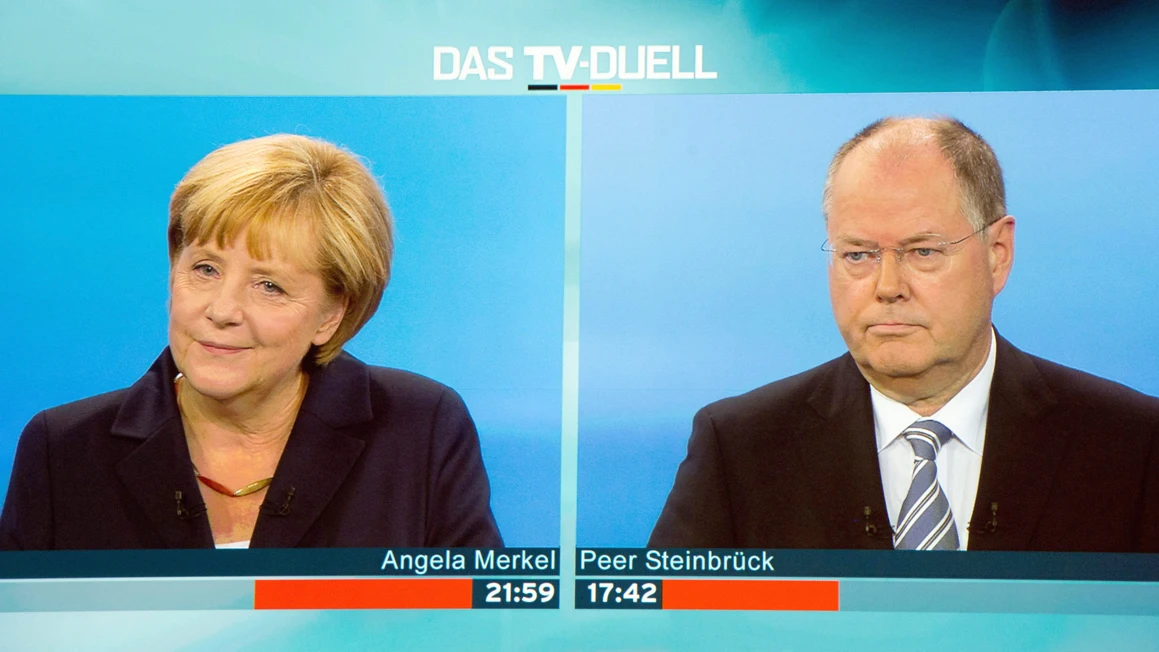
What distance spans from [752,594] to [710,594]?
3.8 inches

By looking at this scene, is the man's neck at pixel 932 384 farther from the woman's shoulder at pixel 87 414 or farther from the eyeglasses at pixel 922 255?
the woman's shoulder at pixel 87 414

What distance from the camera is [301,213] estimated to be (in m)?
2.56

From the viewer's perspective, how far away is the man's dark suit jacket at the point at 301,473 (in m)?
2.60

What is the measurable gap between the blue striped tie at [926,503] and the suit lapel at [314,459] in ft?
4.12

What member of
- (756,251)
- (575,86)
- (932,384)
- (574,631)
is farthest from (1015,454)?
(575,86)

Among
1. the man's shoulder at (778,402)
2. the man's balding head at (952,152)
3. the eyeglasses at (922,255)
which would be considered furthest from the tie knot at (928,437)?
the man's balding head at (952,152)

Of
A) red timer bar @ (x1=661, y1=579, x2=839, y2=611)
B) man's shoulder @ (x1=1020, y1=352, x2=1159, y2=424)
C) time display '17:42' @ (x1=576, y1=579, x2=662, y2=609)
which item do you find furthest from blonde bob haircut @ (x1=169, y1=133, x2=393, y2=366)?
man's shoulder @ (x1=1020, y1=352, x2=1159, y2=424)

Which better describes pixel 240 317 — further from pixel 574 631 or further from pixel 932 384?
pixel 932 384

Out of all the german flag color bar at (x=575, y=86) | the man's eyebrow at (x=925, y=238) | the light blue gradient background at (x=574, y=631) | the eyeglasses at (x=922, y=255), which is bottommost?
the light blue gradient background at (x=574, y=631)

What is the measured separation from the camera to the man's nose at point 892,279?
2531 mm

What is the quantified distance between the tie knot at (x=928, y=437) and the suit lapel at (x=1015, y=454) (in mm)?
97

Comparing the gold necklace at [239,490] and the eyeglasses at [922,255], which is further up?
the eyeglasses at [922,255]

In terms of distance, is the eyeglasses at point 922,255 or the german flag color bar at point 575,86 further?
the german flag color bar at point 575,86

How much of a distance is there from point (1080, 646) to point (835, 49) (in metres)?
1.50
